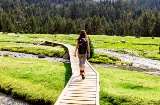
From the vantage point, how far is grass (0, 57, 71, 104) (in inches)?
1068

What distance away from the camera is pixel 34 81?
3094cm

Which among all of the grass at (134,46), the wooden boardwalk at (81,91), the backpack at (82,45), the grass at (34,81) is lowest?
the grass at (134,46)

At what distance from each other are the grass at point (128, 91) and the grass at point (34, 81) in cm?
474

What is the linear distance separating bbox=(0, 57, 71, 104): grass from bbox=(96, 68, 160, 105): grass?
4.74 m

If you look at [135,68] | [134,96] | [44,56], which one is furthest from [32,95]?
[44,56]

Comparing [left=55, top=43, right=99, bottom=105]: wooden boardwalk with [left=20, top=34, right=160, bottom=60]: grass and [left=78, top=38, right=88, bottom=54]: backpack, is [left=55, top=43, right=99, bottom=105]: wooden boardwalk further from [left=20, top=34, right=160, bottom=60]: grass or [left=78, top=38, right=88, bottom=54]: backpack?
[left=20, top=34, right=160, bottom=60]: grass

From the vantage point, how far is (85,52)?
25.0 metres

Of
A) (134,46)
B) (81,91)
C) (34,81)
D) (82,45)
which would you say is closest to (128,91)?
(81,91)

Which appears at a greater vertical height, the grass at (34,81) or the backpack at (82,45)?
the backpack at (82,45)

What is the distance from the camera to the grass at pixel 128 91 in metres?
23.6

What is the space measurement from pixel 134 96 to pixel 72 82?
19.0ft

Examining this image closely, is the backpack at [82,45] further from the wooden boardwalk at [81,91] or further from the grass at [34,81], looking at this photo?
the grass at [34,81]

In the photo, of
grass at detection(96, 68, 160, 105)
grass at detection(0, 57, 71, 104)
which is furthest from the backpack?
grass at detection(0, 57, 71, 104)

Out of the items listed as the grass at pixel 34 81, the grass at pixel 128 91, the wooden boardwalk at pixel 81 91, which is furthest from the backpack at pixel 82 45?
the grass at pixel 34 81
